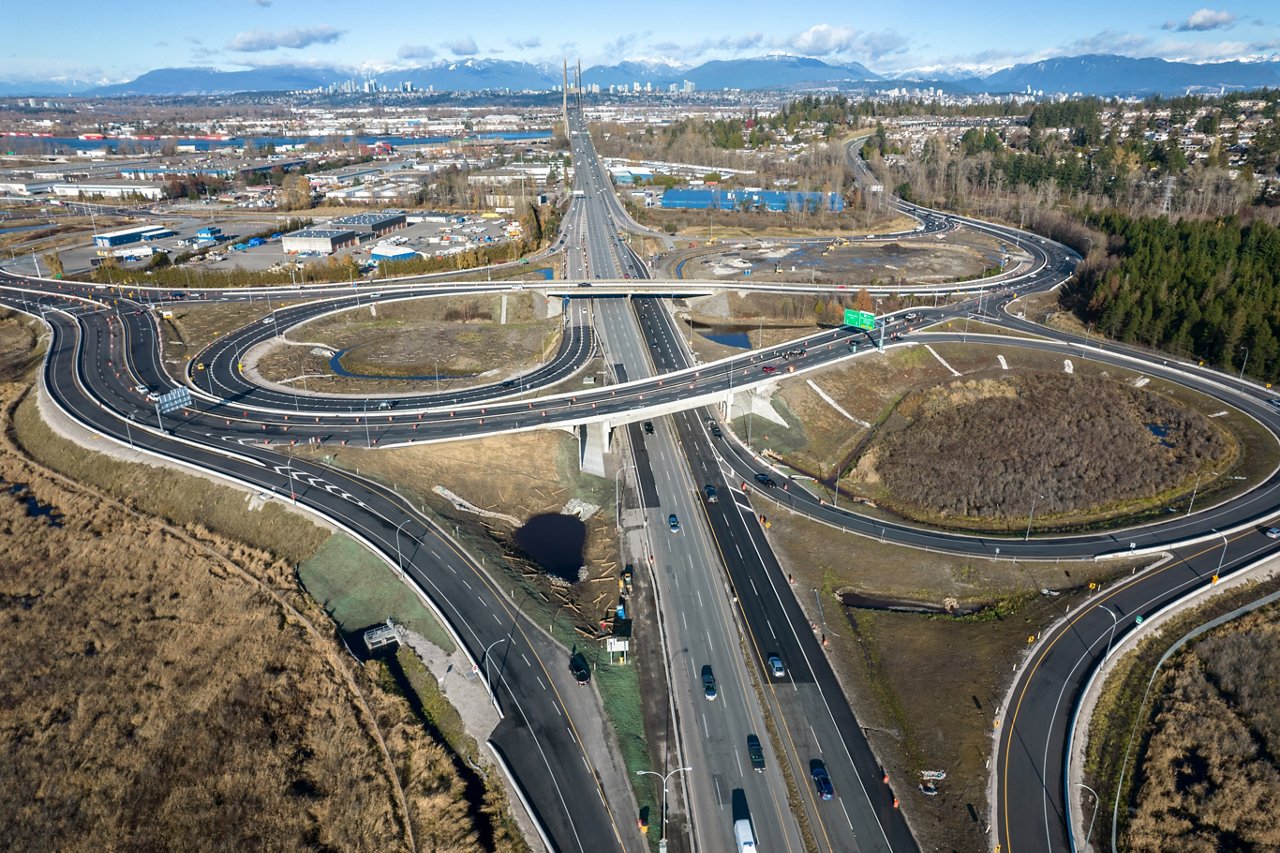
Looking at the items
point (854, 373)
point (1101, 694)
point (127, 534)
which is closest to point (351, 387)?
point (127, 534)

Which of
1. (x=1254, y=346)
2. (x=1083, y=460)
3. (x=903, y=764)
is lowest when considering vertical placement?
(x=903, y=764)

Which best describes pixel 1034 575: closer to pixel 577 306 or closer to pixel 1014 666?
pixel 1014 666

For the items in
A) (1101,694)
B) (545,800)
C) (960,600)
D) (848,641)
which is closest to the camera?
(545,800)

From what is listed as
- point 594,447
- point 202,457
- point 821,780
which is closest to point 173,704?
point 202,457

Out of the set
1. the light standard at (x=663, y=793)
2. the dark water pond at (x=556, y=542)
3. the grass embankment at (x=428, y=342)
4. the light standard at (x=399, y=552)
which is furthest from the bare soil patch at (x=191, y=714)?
the grass embankment at (x=428, y=342)

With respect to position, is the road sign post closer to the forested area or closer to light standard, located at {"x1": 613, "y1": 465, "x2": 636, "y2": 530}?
the forested area

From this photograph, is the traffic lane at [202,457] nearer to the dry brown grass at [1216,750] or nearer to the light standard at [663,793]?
the light standard at [663,793]
